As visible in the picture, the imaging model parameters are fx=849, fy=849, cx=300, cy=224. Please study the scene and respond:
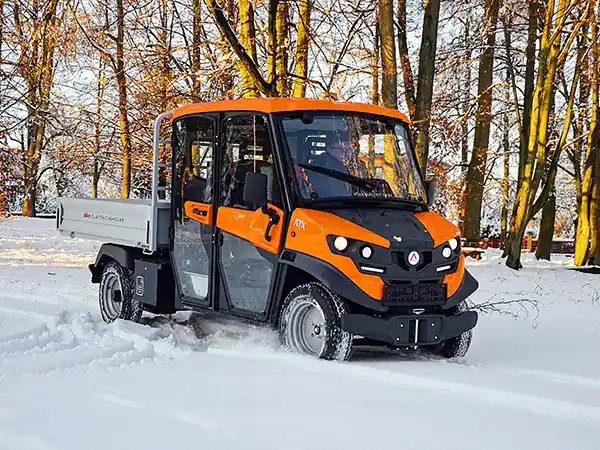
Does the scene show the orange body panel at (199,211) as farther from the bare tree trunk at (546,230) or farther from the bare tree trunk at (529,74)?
the bare tree trunk at (546,230)

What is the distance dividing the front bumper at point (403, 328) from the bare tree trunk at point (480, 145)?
13.9m

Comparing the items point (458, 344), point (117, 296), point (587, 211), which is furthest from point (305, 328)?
point (587, 211)

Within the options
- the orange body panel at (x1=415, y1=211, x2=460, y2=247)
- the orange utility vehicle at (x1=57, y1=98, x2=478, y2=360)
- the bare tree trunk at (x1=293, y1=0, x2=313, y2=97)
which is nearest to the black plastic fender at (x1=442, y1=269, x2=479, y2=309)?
the orange utility vehicle at (x1=57, y1=98, x2=478, y2=360)

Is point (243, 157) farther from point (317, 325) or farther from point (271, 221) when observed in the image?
point (317, 325)

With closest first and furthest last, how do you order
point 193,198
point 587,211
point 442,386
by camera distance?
point 442,386 → point 193,198 → point 587,211

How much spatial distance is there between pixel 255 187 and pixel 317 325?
4.19 feet

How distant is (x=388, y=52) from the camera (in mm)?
12805

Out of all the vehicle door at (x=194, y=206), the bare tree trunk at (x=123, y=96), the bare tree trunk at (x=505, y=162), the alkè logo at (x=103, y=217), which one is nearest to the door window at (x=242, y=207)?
the vehicle door at (x=194, y=206)

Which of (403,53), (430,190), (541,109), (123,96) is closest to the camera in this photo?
(430,190)

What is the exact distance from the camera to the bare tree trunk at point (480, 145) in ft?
70.0

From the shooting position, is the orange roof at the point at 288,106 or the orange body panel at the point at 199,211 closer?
the orange roof at the point at 288,106

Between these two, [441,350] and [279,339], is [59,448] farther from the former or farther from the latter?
[441,350]

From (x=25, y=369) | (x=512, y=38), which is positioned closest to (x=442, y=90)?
(x=512, y=38)

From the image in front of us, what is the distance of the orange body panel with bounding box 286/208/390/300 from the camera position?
6824mm
